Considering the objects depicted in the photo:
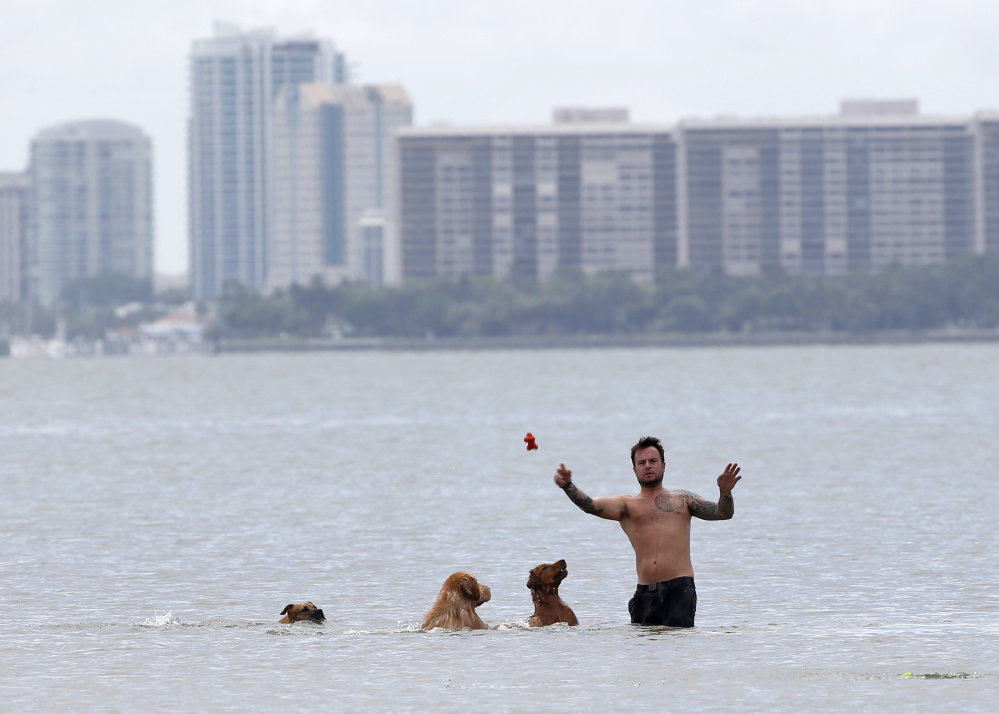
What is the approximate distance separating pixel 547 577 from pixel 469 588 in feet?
2.72

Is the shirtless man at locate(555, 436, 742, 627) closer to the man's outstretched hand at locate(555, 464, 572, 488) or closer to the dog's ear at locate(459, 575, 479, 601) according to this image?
the man's outstretched hand at locate(555, 464, 572, 488)

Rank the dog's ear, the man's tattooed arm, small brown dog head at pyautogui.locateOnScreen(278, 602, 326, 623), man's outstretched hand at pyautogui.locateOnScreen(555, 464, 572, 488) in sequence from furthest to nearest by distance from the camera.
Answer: small brown dog head at pyautogui.locateOnScreen(278, 602, 326, 623) < the dog's ear < the man's tattooed arm < man's outstretched hand at pyautogui.locateOnScreen(555, 464, 572, 488)

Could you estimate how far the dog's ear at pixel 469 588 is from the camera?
60.0 feet

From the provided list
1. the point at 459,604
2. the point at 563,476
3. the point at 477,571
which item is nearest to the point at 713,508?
the point at 563,476

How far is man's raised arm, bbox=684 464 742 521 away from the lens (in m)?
15.6

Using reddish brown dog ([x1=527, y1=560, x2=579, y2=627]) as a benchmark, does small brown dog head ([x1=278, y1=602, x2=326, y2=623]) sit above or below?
below

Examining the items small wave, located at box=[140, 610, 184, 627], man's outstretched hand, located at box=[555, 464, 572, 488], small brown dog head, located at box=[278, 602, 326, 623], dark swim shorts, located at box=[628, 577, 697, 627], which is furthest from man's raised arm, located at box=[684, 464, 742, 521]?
small wave, located at box=[140, 610, 184, 627]

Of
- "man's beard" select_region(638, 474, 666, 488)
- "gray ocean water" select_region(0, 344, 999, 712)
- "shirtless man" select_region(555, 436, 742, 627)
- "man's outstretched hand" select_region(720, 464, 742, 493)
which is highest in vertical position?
"man's outstretched hand" select_region(720, 464, 742, 493)

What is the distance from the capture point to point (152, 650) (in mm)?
19078

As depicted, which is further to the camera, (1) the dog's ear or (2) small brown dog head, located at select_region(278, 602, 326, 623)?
(2) small brown dog head, located at select_region(278, 602, 326, 623)

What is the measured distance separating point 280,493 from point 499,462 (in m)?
12.0

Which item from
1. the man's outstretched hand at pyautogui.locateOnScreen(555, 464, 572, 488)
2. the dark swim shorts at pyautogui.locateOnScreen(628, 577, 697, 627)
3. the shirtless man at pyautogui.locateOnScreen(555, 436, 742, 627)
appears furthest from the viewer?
the dark swim shorts at pyautogui.locateOnScreen(628, 577, 697, 627)

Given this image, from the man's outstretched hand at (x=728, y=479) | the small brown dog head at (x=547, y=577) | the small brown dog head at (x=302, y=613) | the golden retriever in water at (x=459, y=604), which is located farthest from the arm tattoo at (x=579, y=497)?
the small brown dog head at (x=302, y=613)

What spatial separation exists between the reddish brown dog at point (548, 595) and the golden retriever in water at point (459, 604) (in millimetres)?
510
